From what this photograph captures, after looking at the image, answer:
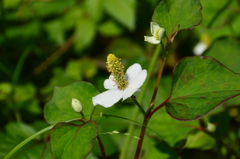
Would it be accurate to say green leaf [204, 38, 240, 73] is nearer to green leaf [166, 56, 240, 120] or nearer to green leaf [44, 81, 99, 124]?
green leaf [166, 56, 240, 120]

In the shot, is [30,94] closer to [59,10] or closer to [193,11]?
[59,10]

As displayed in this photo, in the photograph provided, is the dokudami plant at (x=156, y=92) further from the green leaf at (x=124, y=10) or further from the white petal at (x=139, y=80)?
the green leaf at (x=124, y=10)

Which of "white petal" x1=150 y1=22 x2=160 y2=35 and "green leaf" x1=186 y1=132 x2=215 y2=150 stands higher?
"white petal" x1=150 y1=22 x2=160 y2=35

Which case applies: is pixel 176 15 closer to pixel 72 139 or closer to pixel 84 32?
pixel 72 139

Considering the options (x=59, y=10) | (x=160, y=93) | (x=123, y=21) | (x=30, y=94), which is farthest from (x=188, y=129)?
(x=59, y=10)

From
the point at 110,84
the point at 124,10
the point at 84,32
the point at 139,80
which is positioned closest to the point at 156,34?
the point at 139,80

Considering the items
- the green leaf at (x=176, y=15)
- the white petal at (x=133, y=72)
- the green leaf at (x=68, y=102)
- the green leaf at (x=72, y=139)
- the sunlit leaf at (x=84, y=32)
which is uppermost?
the sunlit leaf at (x=84, y=32)

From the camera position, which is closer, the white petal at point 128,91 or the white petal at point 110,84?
the white petal at point 128,91

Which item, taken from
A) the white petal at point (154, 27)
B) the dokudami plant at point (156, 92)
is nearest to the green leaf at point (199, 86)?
the dokudami plant at point (156, 92)

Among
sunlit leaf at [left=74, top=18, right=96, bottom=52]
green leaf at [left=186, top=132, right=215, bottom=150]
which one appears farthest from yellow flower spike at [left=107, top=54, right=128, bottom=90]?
sunlit leaf at [left=74, top=18, right=96, bottom=52]
